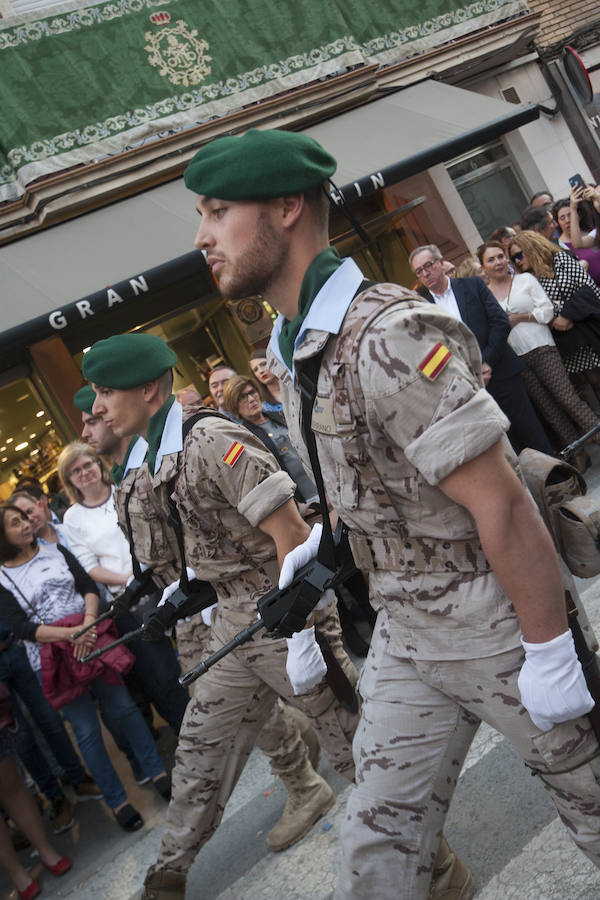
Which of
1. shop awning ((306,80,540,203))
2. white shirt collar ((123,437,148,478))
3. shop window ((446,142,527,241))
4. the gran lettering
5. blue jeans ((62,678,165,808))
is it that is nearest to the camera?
white shirt collar ((123,437,148,478))

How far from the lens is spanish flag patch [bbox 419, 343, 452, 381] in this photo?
1.68 meters

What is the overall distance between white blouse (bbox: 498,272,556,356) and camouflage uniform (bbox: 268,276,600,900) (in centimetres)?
540

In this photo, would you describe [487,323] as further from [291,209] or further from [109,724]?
[291,209]

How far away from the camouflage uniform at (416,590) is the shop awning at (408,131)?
25.3 ft

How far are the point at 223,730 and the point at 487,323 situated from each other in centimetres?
430

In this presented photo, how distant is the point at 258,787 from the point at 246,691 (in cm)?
143

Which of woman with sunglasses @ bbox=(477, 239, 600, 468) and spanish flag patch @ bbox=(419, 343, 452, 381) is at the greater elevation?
spanish flag patch @ bbox=(419, 343, 452, 381)

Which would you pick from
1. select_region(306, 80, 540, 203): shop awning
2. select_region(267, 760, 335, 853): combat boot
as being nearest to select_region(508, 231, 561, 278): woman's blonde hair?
select_region(306, 80, 540, 203): shop awning

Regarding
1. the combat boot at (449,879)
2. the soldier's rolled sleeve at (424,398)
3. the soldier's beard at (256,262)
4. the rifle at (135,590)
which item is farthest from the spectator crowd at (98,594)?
the soldier's rolled sleeve at (424,398)

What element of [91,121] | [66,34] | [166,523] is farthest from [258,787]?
[66,34]

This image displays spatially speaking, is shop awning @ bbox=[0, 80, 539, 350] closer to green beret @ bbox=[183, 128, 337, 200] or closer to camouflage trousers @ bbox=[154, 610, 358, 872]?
camouflage trousers @ bbox=[154, 610, 358, 872]

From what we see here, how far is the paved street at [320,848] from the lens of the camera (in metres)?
2.78

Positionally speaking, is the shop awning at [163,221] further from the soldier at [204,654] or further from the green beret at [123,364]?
the green beret at [123,364]

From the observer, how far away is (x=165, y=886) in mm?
3334
